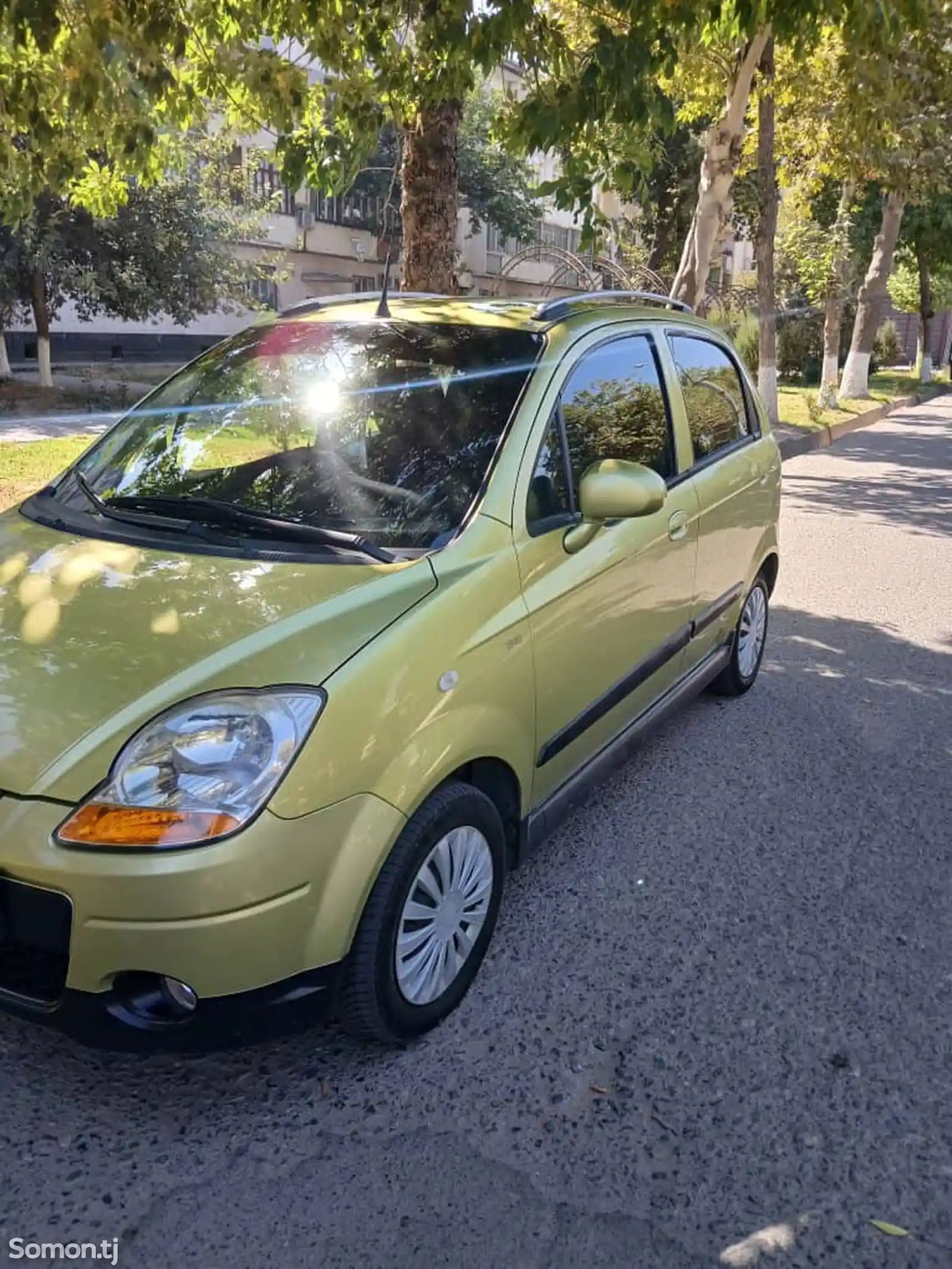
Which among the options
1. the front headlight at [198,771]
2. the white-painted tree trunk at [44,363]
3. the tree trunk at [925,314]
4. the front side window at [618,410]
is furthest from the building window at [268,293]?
the front headlight at [198,771]

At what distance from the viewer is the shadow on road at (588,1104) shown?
2.21 m

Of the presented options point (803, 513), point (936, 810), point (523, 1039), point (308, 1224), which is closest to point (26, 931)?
point (308, 1224)

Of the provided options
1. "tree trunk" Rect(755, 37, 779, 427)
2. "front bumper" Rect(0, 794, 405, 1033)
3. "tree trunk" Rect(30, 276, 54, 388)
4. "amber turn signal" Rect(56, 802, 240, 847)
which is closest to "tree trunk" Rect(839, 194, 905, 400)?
"tree trunk" Rect(755, 37, 779, 427)

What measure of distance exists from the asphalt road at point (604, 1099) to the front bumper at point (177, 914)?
35cm

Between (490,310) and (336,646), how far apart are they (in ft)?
5.72

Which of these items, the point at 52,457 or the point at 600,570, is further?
the point at 52,457

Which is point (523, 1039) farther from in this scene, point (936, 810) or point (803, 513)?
point (803, 513)

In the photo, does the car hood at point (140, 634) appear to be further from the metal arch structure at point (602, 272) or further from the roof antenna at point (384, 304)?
the metal arch structure at point (602, 272)

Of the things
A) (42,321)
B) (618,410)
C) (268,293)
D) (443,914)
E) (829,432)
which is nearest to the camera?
(443,914)

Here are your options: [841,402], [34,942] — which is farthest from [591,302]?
[841,402]

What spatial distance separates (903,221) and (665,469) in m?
27.7

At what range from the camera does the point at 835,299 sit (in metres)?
22.3

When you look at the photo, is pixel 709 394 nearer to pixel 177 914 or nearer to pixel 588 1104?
pixel 588 1104

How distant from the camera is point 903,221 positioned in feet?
90.6
